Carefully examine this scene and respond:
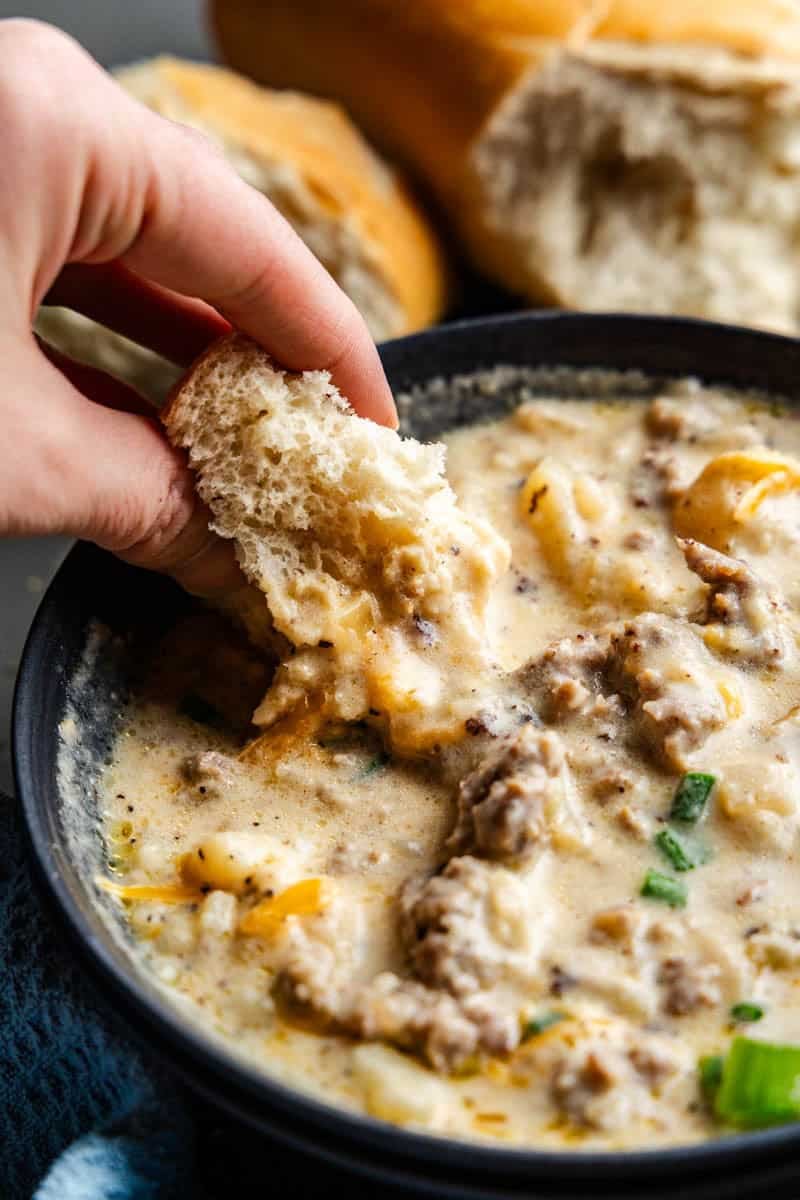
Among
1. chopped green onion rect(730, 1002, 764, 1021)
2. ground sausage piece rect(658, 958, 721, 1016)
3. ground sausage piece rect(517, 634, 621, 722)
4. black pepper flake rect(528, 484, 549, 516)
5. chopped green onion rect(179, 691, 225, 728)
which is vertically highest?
black pepper flake rect(528, 484, 549, 516)

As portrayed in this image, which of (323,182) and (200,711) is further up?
(323,182)

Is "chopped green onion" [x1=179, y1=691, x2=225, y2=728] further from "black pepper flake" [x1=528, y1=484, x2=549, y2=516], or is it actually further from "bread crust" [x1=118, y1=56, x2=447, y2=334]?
"bread crust" [x1=118, y1=56, x2=447, y2=334]

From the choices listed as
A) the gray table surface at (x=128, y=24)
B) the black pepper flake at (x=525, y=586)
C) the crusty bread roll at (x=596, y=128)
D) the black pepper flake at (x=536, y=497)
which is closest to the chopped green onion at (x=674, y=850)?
the black pepper flake at (x=525, y=586)

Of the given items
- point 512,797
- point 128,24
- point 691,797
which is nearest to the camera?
point 512,797

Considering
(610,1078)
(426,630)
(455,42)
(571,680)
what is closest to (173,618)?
(426,630)

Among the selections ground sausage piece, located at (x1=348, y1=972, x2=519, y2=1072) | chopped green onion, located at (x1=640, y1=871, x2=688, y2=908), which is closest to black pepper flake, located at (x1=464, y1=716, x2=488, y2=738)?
chopped green onion, located at (x1=640, y1=871, x2=688, y2=908)

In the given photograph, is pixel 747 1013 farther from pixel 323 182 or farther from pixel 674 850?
pixel 323 182
